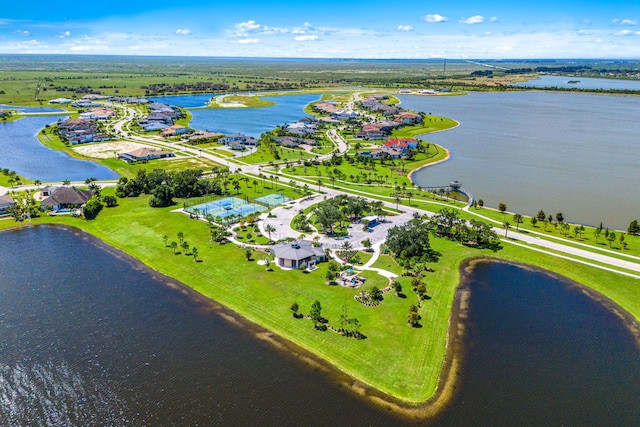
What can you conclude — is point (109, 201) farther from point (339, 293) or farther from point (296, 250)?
point (339, 293)

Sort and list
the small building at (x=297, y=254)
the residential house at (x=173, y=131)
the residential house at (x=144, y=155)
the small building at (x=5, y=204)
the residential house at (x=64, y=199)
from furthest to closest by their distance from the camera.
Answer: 1. the residential house at (x=173, y=131)
2. the residential house at (x=144, y=155)
3. the residential house at (x=64, y=199)
4. the small building at (x=5, y=204)
5. the small building at (x=297, y=254)

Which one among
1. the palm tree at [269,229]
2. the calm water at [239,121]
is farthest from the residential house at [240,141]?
the palm tree at [269,229]

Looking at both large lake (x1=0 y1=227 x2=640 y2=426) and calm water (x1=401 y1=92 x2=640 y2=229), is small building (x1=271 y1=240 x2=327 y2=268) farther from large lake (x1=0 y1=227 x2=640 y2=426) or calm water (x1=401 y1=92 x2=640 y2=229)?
calm water (x1=401 y1=92 x2=640 y2=229)

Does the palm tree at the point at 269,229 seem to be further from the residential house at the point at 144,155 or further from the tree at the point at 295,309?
the residential house at the point at 144,155

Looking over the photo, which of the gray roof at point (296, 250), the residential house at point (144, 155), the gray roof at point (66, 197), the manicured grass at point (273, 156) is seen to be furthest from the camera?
the manicured grass at point (273, 156)

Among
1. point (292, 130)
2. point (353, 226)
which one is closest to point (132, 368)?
point (353, 226)

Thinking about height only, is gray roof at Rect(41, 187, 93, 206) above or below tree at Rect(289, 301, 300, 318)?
above

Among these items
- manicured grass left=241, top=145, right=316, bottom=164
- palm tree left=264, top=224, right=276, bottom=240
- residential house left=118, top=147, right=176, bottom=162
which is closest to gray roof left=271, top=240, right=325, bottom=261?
palm tree left=264, top=224, right=276, bottom=240

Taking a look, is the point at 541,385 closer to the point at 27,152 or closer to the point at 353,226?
the point at 353,226
